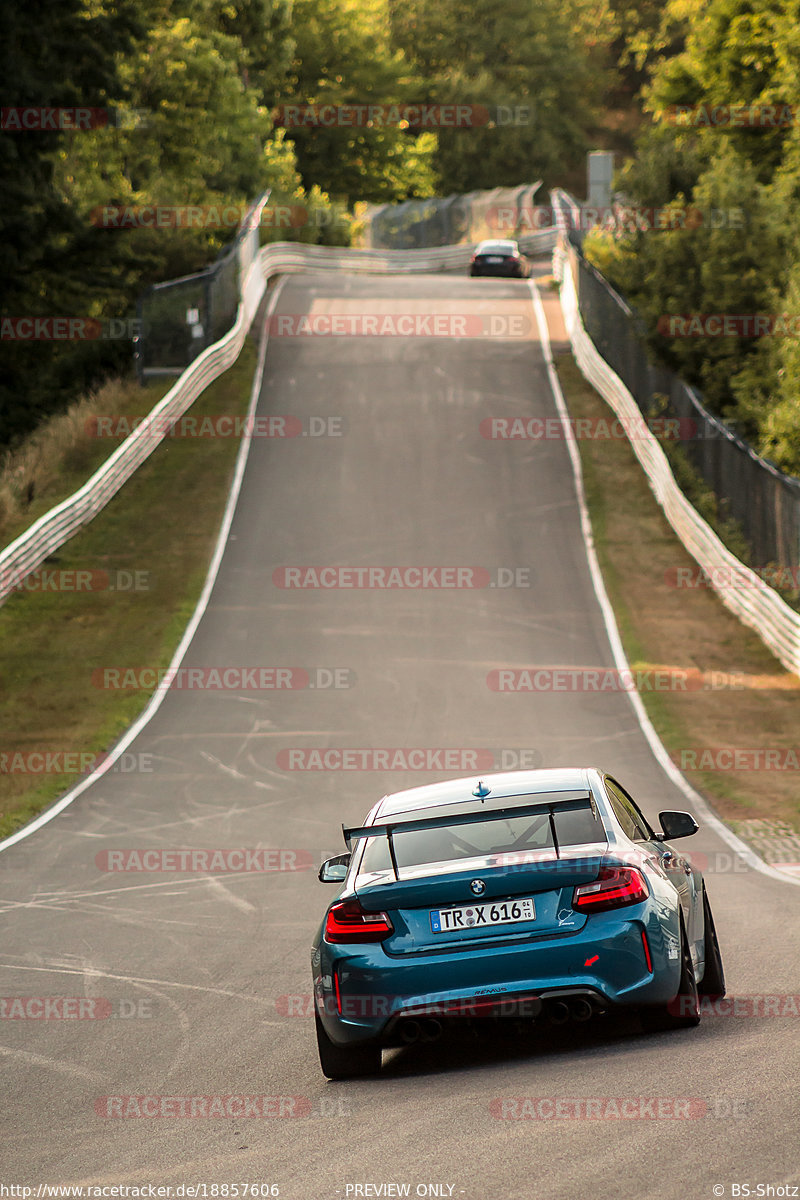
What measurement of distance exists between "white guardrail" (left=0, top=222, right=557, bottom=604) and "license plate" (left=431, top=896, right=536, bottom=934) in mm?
20270

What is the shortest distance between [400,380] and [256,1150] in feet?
119

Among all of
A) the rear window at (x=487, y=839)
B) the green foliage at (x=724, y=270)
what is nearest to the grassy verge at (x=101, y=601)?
the rear window at (x=487, y=839)

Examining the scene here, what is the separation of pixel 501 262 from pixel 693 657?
3802cm

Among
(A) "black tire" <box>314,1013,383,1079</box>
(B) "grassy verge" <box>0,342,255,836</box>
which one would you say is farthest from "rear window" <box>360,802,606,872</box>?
(B) "grassy verge" <box>0,342,255,836</box>

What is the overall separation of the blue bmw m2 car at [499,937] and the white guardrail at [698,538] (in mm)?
15787

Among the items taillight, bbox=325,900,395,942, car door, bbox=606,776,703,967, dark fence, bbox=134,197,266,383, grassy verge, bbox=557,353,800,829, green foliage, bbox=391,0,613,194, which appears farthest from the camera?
green foliage, bbox=391,0,613,194

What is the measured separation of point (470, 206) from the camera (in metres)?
78.6

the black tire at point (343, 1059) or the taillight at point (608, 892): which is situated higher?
the taillight at point (608, 892)

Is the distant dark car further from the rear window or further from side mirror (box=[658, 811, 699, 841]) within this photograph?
the rear window

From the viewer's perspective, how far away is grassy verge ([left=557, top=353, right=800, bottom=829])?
1723cm

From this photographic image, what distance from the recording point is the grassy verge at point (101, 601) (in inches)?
759

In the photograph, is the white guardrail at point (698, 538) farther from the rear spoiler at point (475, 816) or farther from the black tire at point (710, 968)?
the rear spoiler at point (475, 816)

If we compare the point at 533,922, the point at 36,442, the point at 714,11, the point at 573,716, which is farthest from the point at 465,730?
the point at 714,11

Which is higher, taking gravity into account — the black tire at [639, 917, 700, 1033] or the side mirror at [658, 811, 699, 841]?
the side mirror at [658, 811, 699, 841]
